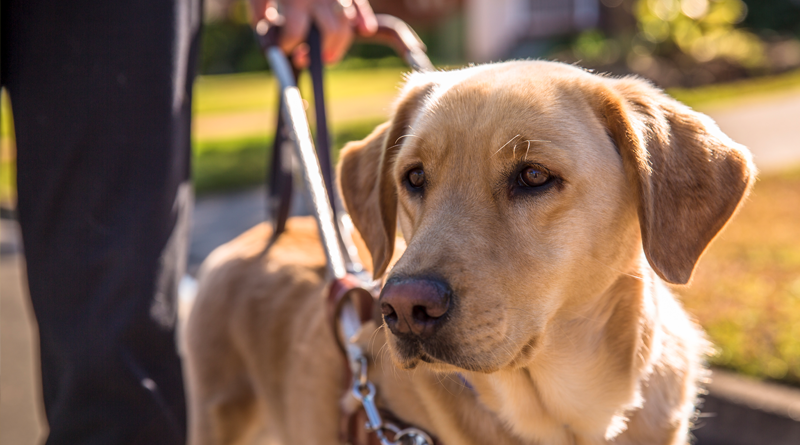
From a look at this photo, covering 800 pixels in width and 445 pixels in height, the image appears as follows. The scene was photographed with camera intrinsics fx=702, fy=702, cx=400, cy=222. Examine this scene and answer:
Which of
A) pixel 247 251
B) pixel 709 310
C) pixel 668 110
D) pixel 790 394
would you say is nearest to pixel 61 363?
pixel 247 251

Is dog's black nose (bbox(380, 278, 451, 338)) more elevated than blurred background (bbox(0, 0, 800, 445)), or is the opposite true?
dog's black nose (bbox(380, 278, 451, 338))

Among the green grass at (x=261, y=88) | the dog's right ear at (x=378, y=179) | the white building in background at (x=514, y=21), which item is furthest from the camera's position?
the white building in background at (x=514, y=21)

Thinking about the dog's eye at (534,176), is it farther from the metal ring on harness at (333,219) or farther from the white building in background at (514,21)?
the white building in background at (514,21)

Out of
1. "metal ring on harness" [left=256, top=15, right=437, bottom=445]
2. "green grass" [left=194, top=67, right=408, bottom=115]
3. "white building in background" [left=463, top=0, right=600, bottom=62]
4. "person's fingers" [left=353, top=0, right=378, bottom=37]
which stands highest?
"person's fingers" [left=353, top=0, right=378, bottom=37]

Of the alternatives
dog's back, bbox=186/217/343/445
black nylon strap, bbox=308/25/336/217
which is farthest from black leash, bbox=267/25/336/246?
dog's back, bbox=186/217/343/445

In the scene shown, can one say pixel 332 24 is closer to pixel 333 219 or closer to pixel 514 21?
pixel 333 219

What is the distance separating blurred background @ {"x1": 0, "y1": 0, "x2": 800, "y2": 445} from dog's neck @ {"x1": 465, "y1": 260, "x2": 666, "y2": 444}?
1454 mm

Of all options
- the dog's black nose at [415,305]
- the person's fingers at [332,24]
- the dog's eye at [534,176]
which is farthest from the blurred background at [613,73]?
the dog's eye at [534,176]

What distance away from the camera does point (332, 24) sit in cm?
290

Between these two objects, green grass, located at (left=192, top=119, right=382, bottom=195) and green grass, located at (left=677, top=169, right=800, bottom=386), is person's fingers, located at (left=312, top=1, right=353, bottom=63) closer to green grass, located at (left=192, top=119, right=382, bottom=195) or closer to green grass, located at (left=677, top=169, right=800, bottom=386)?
green grass, located at (left=677, top=169, right=800, bottom=386)

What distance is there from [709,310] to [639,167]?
2588mm

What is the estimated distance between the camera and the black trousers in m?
1.87

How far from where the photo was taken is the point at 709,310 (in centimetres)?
426

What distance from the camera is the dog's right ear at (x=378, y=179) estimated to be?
8.30 feet
